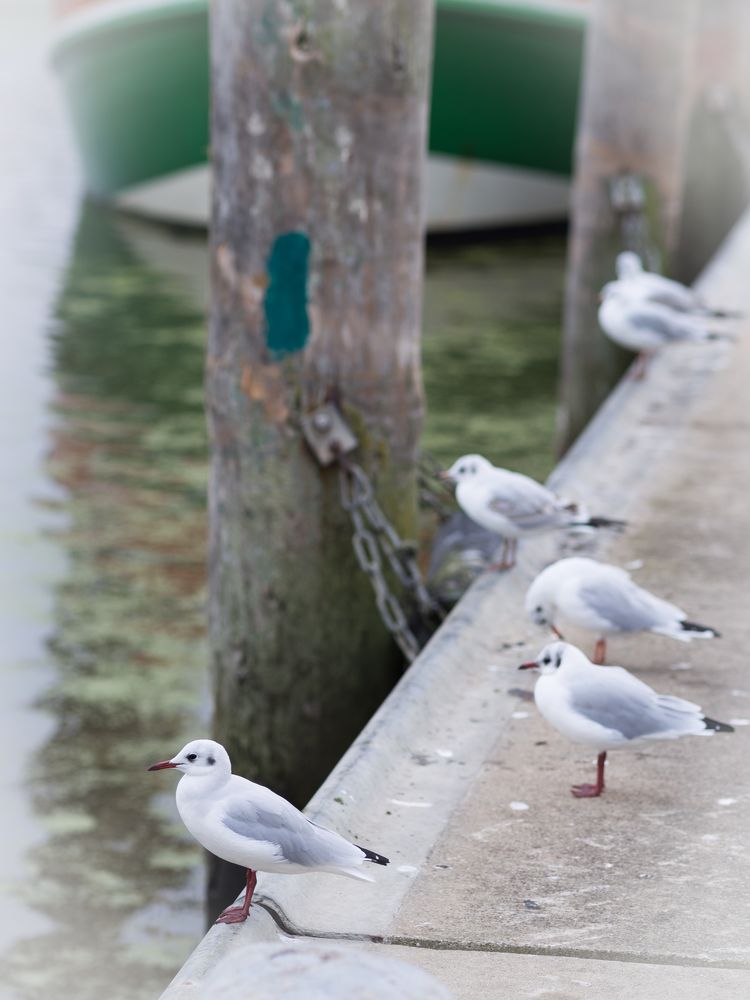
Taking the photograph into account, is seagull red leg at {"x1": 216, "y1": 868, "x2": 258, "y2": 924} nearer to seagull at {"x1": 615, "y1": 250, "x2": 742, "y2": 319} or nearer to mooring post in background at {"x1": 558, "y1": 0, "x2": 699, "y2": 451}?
seagull at {"x1": 615, "y1": 250, "x2": 742, "y2": 319}

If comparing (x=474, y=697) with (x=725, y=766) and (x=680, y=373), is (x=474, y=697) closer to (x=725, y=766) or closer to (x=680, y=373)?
(x=725, y=766)

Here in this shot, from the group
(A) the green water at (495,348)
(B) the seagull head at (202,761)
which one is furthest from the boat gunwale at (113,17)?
(B) the seagull head at (202,761)

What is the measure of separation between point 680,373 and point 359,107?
3241mm

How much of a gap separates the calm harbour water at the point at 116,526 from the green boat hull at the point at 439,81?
3.09 feet

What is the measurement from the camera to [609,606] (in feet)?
13.0

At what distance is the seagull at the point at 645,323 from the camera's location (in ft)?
21.6

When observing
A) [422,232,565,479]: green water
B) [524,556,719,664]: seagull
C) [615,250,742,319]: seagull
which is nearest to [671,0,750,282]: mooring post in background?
[422,232,565,479]: green water

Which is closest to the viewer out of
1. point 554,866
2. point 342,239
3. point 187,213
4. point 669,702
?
point 554,866

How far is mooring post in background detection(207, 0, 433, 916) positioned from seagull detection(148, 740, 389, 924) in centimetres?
141

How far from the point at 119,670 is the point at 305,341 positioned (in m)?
2.71

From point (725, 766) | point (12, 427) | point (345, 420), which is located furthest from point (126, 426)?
point (725, 766)

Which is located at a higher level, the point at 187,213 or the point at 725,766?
the point at 725,766

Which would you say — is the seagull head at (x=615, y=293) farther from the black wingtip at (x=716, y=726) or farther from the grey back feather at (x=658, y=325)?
the black wingtip at (x=716, y=726)

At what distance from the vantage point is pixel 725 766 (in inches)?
143
